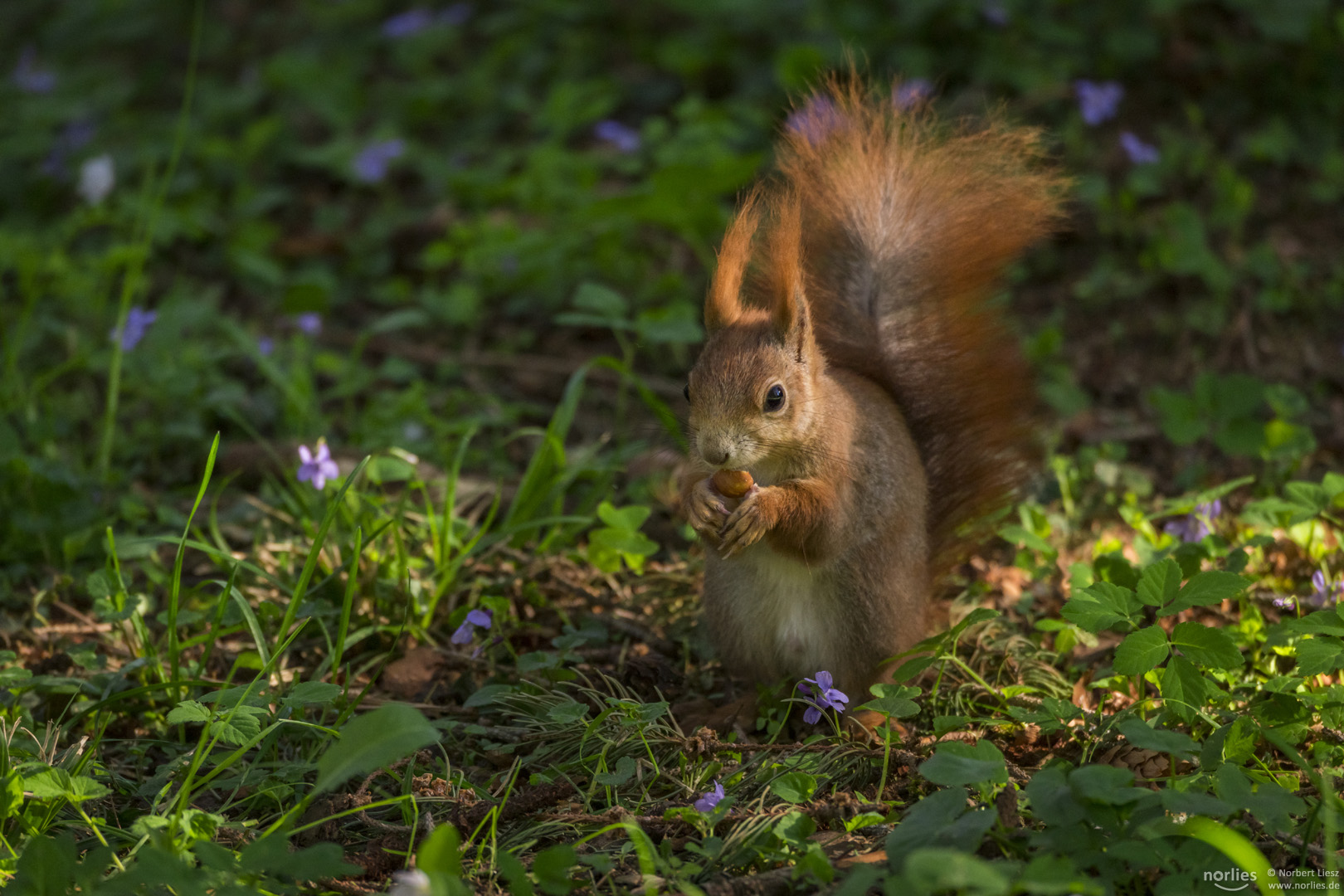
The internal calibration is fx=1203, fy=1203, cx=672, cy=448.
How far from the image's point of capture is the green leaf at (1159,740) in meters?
1.55

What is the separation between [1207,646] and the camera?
171cm

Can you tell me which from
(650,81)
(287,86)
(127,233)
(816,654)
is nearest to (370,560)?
(816,654)

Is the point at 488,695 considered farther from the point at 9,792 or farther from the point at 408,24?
the point at 408,24

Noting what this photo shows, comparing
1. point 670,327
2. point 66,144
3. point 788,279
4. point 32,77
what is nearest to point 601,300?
point 670,327

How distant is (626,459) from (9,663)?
4.21 feet

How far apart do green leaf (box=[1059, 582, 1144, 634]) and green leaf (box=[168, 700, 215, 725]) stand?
125 centimetres

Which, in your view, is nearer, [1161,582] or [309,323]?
[1161,582]

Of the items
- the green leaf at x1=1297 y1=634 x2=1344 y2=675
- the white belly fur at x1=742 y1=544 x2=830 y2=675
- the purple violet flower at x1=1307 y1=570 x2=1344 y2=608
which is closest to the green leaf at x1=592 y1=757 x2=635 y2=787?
the white belly fur at x1=742 y1=544 x2=830 y2=675

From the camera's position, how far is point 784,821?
161 centimetres

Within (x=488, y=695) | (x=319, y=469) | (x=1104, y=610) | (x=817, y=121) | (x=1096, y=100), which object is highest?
(x=817, y=121)

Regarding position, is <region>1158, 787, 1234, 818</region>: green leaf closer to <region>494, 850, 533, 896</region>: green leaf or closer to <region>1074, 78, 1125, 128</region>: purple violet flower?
<region>494, 850, 533, 896</region>: green leaf

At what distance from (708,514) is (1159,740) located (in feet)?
2.29

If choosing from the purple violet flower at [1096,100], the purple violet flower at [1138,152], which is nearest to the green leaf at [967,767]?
the purple violet flower at [1138,152]

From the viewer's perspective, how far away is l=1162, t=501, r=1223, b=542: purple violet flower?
7.38ft
